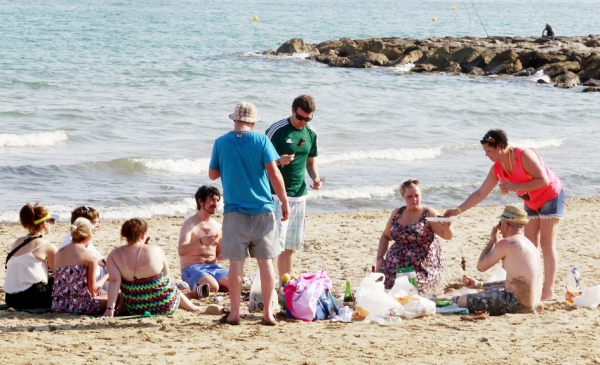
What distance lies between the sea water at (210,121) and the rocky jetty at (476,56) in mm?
1245

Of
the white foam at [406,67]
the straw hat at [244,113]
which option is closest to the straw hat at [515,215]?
the straw hat at [244,113]

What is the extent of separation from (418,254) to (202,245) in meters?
1.80

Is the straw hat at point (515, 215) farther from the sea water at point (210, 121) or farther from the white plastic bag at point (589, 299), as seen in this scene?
the sea water at point (210, 121)

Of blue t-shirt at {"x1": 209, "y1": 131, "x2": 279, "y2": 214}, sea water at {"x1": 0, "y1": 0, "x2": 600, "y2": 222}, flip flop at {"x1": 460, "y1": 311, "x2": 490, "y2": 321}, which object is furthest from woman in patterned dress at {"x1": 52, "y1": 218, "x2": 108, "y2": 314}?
sea water at {"x1": 0, "y1": 0, "x2": 600, "y2": 222}

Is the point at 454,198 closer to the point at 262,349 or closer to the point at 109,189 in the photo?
the point at 109,189

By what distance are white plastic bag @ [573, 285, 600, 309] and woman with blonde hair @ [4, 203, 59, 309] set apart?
12.9 feet

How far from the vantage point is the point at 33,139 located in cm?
1508

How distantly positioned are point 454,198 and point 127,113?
29.9 feet

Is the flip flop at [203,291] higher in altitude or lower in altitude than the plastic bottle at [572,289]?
lower

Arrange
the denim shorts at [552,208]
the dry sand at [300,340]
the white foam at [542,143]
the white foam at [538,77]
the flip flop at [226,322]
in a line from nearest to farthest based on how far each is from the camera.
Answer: the dry sand at [300,340], the flip flop at [226,322], the denim shorts at [552,208], the white foam at [542,143], the white foam at [538,77]

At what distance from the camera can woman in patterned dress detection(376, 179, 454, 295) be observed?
20.2ft

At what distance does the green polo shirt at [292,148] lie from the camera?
19.8ft

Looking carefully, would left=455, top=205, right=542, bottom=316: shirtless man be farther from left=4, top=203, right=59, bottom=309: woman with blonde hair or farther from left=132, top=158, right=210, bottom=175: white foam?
left=132, top=158, right=210, bottom=175: white foam

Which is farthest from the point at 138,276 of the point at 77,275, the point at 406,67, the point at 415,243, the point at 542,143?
the point at 406,67
